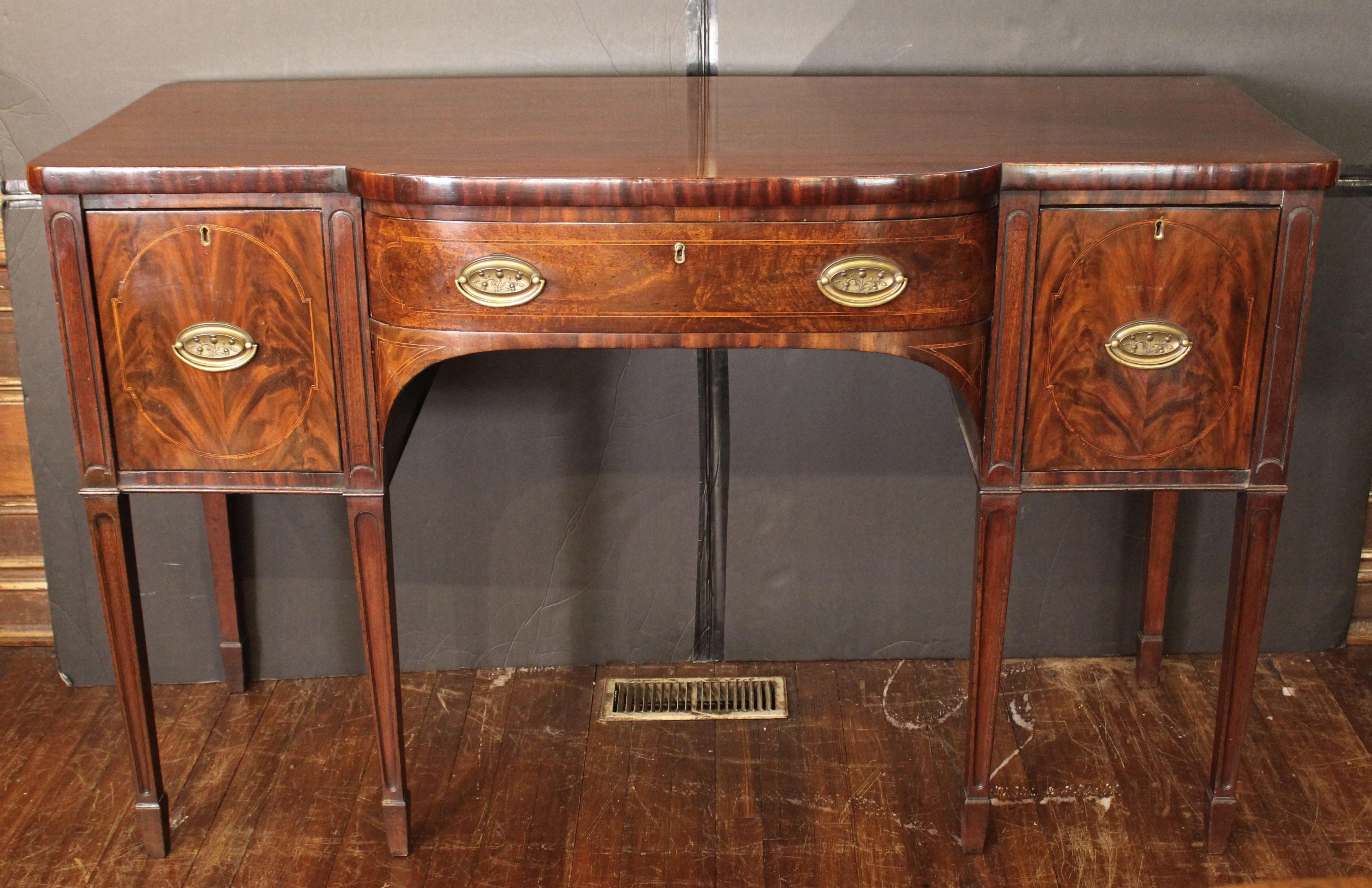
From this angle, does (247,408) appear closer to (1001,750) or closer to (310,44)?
(310,44)

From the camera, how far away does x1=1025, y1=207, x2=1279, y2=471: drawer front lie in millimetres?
1607

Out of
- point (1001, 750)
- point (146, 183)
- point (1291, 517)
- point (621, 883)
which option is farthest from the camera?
point (1291, 517)

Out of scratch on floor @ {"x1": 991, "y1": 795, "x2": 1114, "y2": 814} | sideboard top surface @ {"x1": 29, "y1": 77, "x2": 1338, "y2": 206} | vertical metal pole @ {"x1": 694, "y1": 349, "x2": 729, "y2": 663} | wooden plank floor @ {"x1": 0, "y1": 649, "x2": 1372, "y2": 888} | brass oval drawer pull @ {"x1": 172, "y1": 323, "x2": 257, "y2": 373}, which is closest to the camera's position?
sideboard top surface @ {"x1": 29, "y1": 77, "x2": 1338, "y2": 206}

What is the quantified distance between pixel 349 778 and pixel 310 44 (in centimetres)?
114

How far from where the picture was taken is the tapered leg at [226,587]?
88.2 inches

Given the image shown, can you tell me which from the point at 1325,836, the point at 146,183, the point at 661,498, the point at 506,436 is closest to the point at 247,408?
the point at 146,183

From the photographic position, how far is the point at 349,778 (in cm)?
215

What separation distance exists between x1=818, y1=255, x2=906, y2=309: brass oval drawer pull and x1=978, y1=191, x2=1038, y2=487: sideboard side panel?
0.13 m

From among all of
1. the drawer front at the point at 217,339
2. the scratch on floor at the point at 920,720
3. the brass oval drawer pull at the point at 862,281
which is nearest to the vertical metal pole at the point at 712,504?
the scratch on floor at the point at 920,720

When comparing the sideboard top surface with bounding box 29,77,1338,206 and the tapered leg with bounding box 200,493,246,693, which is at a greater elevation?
the sideboard top surface with bounding box 29,77,1338,206

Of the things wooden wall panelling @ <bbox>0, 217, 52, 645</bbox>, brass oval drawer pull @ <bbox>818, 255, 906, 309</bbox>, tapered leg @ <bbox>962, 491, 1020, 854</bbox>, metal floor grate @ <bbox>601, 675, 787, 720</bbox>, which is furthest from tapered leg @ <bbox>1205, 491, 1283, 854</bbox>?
wooden wall panelling @ <bbox>0, 217, 52, 645</bbox>

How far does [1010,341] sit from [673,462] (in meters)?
0.77

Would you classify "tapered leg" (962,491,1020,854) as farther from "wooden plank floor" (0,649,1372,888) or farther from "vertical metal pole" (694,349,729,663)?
"vertical metal pole" (694,349,729,663)

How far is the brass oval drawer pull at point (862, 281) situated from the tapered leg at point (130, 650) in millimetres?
956
